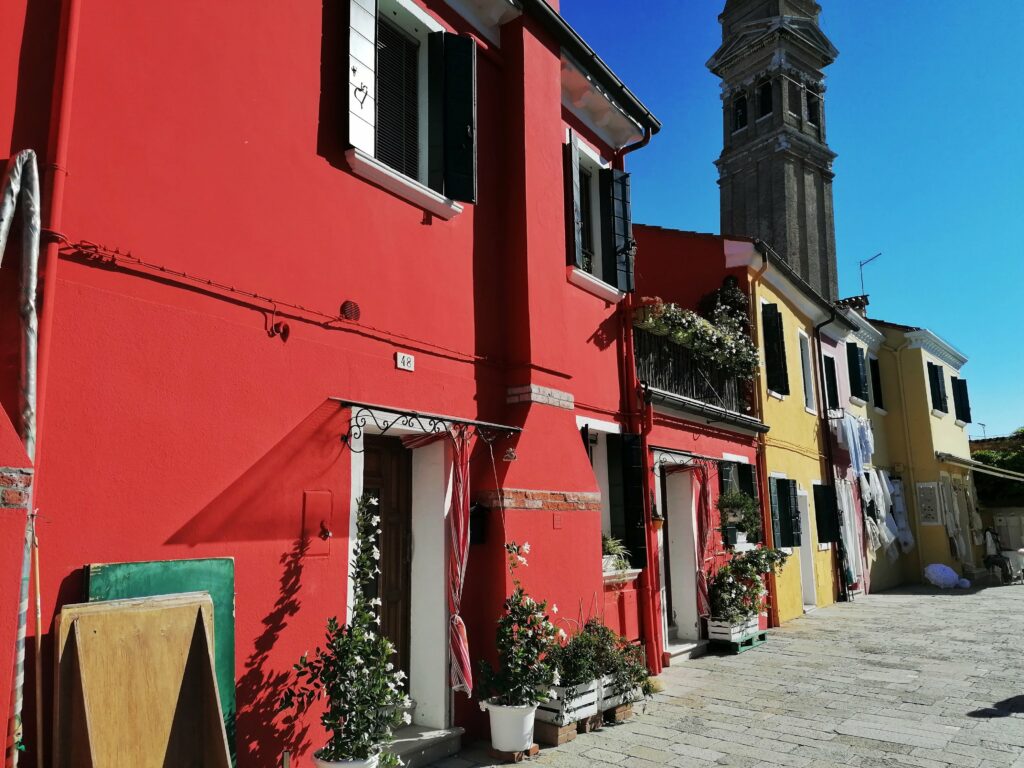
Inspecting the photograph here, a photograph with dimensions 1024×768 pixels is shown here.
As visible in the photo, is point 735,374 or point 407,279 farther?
point 735,374

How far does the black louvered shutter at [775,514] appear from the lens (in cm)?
1235

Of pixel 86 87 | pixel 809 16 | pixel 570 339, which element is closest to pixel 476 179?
pixel 570 339

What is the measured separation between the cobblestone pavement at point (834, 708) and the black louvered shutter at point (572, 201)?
469 centimetres

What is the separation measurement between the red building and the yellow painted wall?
623 centimetres

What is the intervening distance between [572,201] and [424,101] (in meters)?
2.22

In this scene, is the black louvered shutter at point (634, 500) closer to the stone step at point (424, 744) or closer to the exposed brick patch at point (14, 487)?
the stone step at point (424, 744)

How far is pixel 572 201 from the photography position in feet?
25.9

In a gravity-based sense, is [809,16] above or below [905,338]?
above

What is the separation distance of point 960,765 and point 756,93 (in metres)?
35.4

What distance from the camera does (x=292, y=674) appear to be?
14.6ft

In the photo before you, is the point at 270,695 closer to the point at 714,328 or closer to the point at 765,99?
the point at 714,328

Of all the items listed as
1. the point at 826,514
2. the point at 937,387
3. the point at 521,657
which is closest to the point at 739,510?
the point at 826,514

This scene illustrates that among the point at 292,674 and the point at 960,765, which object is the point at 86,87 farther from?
the point at 960,765

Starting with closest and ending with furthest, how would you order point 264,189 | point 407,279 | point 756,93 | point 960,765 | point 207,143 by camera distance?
point 207,143 < point 264,189 < point 960,765 < point 407,279 < point 756,93
